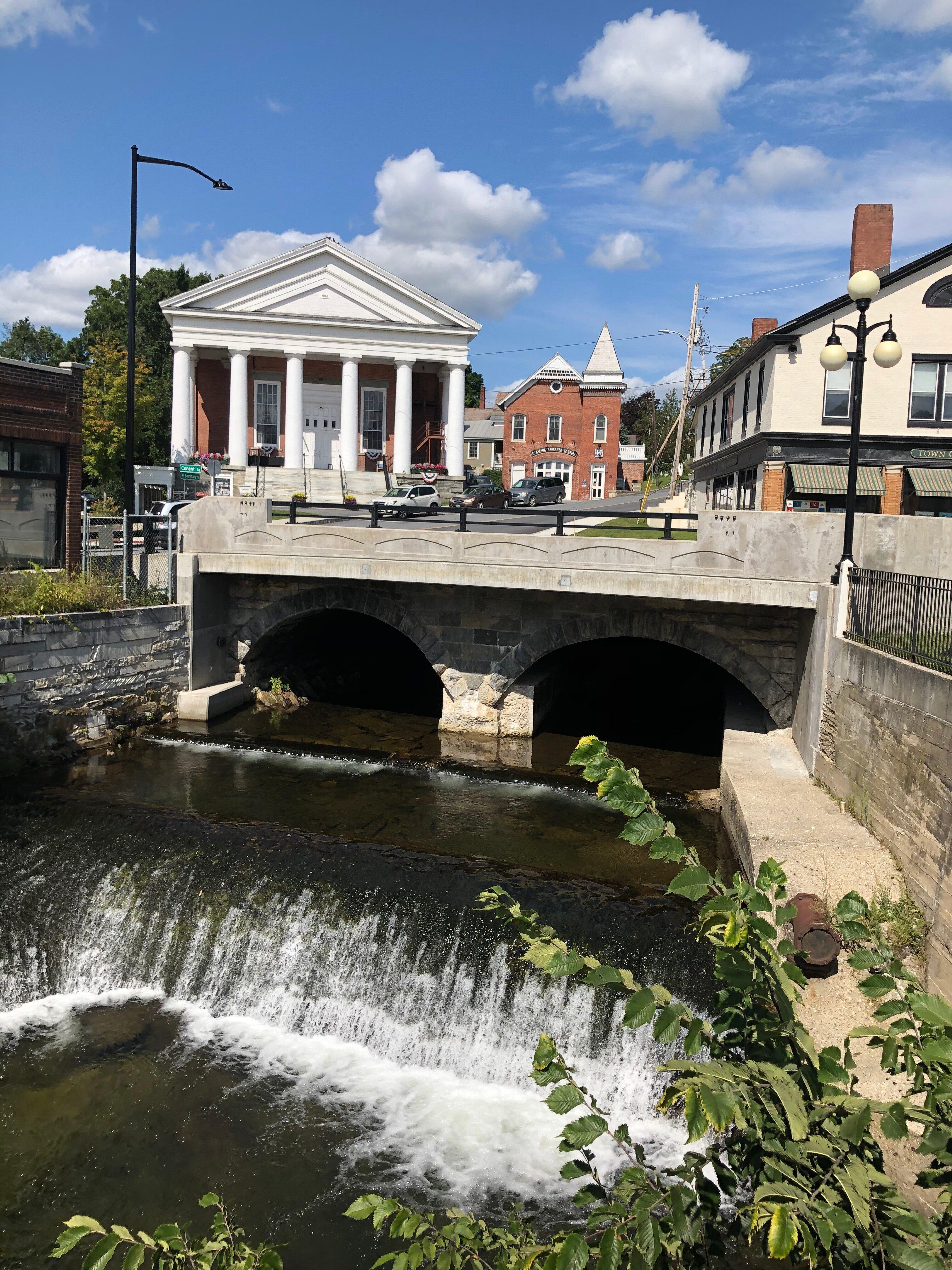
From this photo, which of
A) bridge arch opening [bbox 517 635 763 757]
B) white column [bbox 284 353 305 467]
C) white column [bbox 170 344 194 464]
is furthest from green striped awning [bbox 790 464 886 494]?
white column [bbox 170 344 194 464]

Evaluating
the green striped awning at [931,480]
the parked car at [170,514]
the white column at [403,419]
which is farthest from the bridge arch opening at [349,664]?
the white column at [403,419]

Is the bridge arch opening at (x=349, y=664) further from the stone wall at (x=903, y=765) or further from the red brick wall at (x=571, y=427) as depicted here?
the red brick wall at (x=571, y=427)

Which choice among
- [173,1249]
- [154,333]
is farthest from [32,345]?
[173,1249]

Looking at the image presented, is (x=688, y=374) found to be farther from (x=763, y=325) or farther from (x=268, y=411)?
(x=268, y=411)

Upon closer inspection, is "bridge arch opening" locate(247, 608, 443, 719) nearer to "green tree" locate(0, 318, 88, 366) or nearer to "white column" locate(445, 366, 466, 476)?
"white column" locate(445, 366, 466, 476)

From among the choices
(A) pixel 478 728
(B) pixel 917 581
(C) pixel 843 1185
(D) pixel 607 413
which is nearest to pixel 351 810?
(A) pixel 478 728

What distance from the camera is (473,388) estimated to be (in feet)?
310

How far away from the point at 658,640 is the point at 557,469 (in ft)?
148

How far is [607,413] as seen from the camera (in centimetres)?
6144

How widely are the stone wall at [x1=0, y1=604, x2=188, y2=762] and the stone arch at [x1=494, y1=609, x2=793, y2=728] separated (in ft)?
22.0

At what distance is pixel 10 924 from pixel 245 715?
9303mm

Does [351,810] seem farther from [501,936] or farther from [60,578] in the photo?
[60,578]

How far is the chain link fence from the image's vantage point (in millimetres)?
18344

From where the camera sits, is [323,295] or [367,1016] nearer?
[367,1016]
